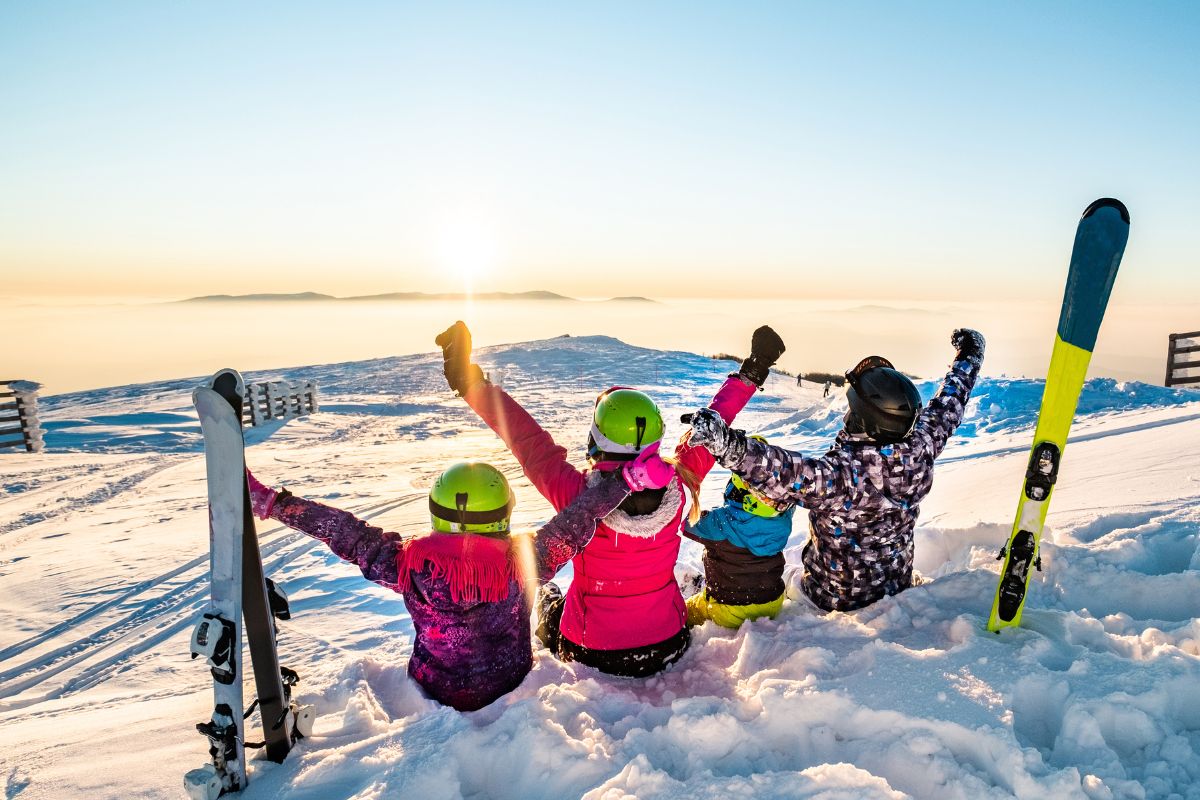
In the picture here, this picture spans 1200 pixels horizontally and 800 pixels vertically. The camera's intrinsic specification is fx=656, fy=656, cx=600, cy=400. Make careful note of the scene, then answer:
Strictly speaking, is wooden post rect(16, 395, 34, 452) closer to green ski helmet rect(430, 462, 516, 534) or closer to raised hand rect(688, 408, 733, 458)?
green ski helmet rect(430, 462, 516, 534)

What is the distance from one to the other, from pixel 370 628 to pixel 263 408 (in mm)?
15154

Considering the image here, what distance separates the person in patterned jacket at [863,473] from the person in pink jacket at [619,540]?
16.9 inches

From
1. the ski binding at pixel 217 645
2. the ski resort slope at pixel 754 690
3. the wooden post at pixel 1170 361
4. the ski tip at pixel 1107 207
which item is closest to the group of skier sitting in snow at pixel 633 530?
the ski resort slope at pixel 754 690

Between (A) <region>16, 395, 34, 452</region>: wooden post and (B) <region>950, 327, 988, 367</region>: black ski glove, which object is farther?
(A) <region>16, 395, 34, 452</region>: wooden post

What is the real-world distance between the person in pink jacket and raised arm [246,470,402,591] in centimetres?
85

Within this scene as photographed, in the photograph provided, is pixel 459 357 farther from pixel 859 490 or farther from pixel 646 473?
pixel 859 490

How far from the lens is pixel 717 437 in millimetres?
2764

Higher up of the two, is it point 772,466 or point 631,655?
point 772,466

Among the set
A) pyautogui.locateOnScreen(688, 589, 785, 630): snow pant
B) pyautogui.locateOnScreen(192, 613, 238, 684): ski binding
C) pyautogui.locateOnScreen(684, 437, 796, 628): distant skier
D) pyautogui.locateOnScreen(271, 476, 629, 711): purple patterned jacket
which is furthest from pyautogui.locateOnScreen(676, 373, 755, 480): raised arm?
pyautogui.locateOnScreen(192, 613, 238, 684): ski binding

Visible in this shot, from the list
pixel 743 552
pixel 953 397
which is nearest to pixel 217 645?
pixel 743 552

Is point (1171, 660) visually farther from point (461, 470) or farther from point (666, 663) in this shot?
point (461, 470)

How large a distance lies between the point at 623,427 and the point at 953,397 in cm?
190

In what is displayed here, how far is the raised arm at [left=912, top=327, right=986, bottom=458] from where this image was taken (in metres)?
3.38

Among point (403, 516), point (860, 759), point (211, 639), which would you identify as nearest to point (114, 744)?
point (211, 639)
